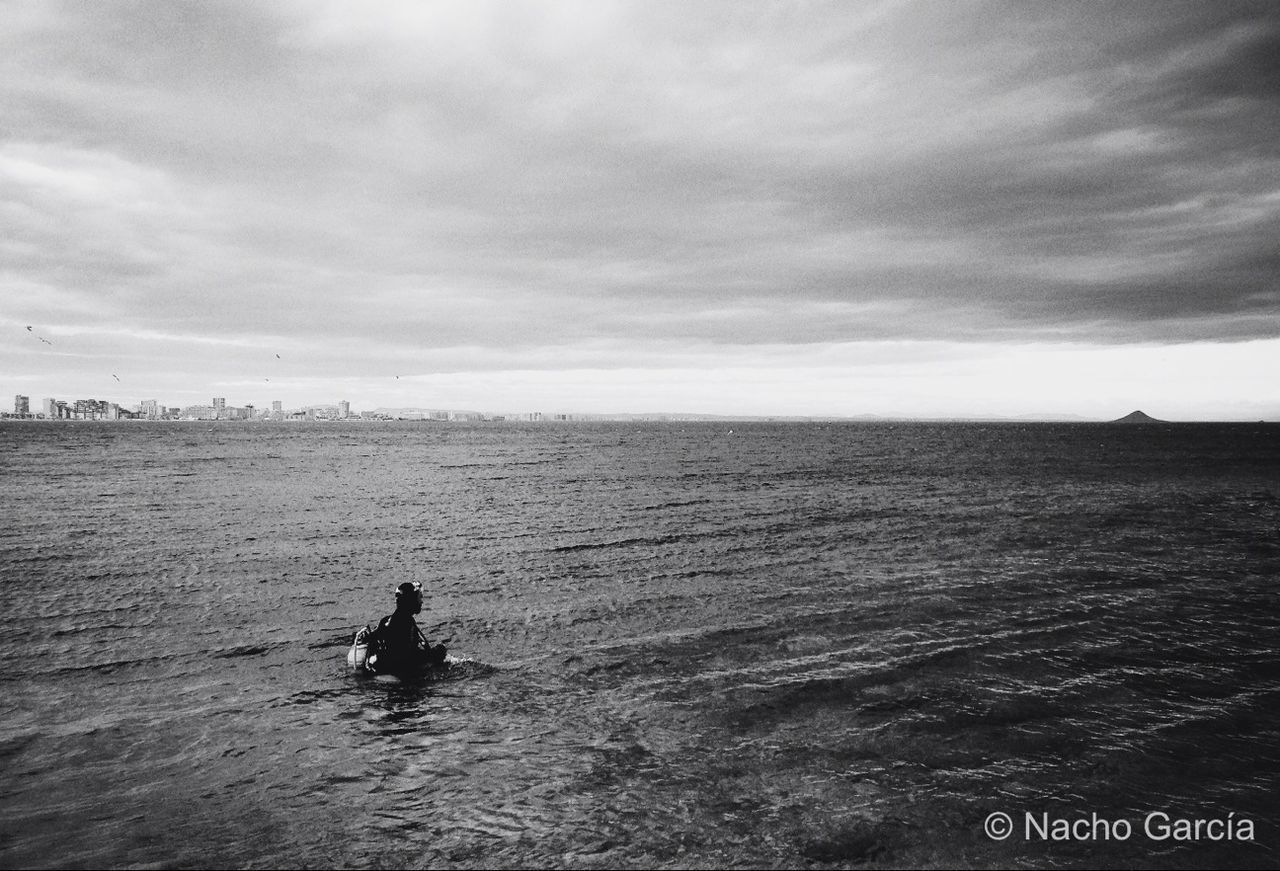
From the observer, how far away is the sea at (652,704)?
986cm

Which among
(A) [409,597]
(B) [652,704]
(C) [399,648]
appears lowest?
(B) [652,704]

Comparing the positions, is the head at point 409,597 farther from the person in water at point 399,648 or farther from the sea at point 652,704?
the sea at point 652,704

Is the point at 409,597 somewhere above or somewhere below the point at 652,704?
above

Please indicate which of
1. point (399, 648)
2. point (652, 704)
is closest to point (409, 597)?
point (399, 648)

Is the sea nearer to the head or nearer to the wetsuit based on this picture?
the wetsuit

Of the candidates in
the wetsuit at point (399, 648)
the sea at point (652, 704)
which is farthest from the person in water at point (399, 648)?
the sea at point (652, 704)

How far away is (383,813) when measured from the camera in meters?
10.4

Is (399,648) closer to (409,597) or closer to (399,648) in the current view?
(399,648)

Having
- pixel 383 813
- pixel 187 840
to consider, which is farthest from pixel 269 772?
pixel 383 813

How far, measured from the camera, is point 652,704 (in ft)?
47.3

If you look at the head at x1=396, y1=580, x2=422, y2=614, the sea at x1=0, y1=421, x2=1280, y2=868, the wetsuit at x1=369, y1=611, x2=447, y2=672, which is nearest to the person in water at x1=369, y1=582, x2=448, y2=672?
the wetsuit at x1=369, y1=611, x2=447, y2=672

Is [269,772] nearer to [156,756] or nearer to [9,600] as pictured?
[156,756]

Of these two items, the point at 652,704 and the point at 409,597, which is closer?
the point at 652,704

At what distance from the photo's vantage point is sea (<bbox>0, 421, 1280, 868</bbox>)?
32.3 feet
